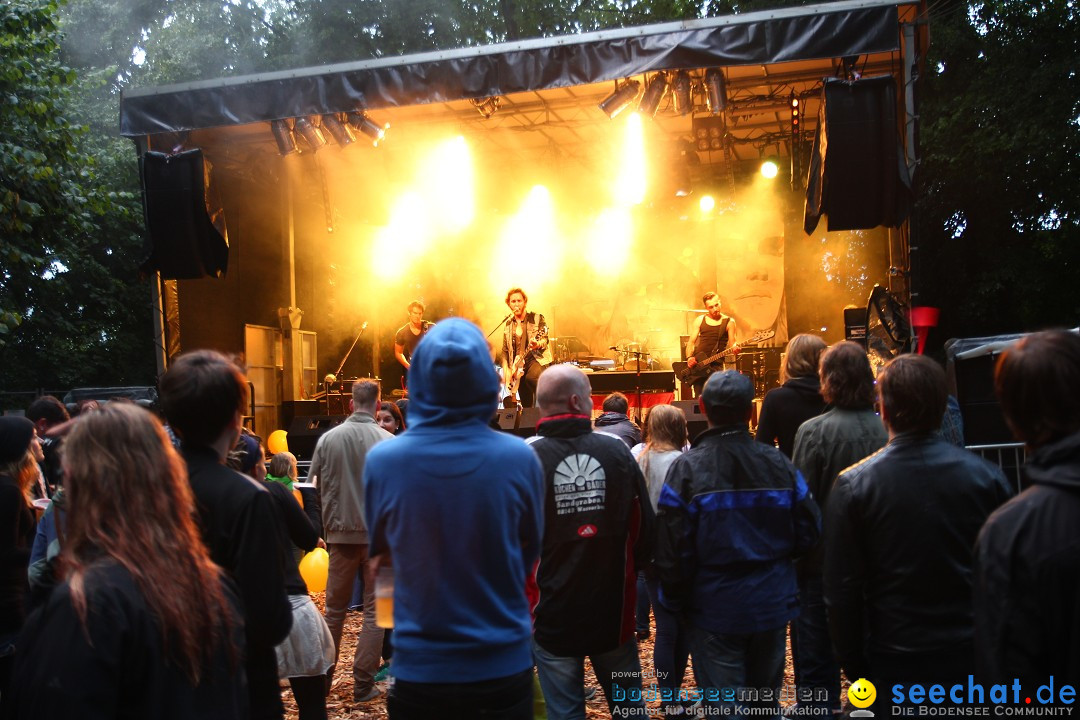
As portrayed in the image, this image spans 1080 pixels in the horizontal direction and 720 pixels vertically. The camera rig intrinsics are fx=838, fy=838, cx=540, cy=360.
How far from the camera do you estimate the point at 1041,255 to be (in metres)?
16.2

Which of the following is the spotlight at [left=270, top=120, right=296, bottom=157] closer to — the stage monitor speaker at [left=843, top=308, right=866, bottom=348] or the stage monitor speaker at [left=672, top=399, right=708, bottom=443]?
the stage monitor speaker at [left=672, top=399, right=708, bottom=443]

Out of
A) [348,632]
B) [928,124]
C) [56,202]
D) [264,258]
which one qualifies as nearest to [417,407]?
[348,632]

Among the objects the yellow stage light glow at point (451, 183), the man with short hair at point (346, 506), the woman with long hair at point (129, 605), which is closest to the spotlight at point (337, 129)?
the yellow stage light glow at point (451, 183)

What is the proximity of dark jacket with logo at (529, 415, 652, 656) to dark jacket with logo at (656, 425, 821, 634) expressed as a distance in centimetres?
17

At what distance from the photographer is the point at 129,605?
58.8 inches

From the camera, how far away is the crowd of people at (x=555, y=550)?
5.13ft

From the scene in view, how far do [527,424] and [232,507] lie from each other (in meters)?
7.89

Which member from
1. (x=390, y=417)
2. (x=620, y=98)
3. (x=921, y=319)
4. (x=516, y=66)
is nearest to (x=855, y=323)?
(x=921, y=319)

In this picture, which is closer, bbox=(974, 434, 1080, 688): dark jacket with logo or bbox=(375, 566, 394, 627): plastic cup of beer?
bbox=(974, 434, 1080, 688): dark jacket with logo

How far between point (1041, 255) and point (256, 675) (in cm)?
1772

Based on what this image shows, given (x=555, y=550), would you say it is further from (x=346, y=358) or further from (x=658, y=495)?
(x=346, y=358)

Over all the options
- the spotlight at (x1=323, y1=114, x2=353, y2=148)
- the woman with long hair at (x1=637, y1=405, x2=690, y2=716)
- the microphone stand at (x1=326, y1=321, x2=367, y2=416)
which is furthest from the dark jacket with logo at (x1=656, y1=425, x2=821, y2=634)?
the microphone stand at (x1=326, y1=321, x2=367, y2=416)

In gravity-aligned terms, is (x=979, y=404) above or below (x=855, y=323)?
below

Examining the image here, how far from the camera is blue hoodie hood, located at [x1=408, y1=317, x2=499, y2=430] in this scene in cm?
211
